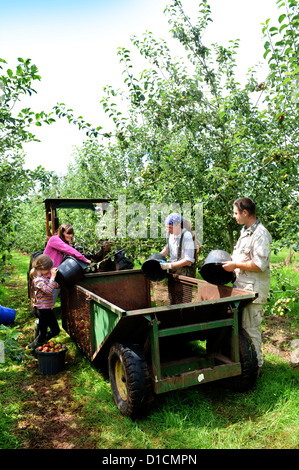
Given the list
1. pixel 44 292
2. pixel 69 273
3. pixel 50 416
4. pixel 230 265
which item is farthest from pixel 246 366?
pixel 44 292

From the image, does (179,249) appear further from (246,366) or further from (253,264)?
(246,366)

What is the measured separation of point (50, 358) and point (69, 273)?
101 cm

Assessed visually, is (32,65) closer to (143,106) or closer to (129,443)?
(143,106)

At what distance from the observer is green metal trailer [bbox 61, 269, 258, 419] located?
9.59ft

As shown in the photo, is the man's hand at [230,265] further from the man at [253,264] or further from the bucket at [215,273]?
the bucket at [215,273]

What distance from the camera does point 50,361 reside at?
399 cm

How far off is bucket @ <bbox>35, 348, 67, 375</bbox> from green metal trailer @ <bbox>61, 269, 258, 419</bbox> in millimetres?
292

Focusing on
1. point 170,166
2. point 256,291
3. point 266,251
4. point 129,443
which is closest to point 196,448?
point 129,443

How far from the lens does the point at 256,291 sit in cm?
357

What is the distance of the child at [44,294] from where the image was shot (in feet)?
14.2

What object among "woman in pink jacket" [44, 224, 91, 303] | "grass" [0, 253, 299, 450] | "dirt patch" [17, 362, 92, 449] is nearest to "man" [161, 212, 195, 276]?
"woman in pink jacket" [44, 224, 91, 303]

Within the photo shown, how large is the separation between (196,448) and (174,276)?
231 centimetres

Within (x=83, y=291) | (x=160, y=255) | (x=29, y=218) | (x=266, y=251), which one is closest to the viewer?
(x=266, y=251)

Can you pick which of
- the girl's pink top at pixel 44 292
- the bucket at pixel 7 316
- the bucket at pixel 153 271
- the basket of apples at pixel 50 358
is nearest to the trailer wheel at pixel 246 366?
the bucket at pixel 153 271
